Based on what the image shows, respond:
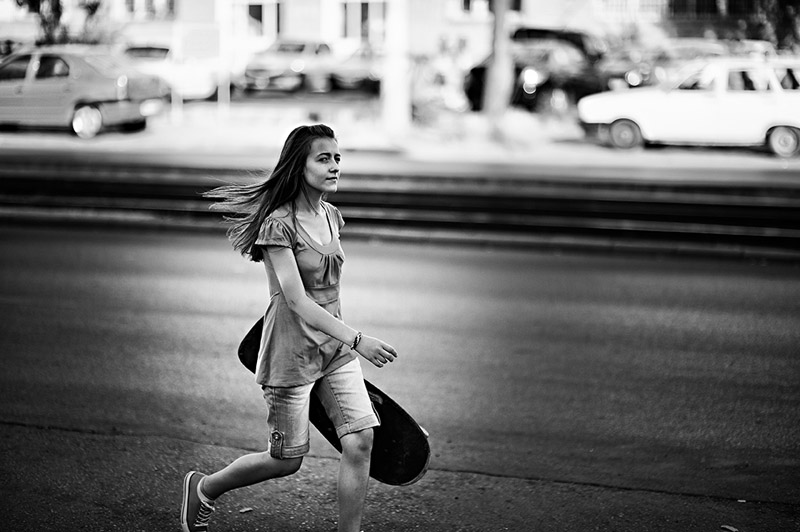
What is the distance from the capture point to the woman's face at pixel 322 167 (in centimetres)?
405

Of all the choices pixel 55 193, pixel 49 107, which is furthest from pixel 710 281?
pixel 49 107

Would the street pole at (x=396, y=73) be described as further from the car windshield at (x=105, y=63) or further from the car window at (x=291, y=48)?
the car window at (x=291, y=48)

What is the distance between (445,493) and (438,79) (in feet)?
78.4

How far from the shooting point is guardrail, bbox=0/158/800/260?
12.6m

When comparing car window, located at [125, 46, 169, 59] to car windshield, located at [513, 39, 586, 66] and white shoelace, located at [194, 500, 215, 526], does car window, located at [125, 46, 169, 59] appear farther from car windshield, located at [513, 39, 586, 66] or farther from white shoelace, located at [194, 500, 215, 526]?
white shoelace, located at [194, 500, 215, 526]

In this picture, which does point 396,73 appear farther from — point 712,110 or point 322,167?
point 322,167

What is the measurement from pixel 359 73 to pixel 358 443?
99.8ft

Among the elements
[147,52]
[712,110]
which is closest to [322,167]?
[712,110]

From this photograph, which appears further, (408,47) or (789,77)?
(408,47)

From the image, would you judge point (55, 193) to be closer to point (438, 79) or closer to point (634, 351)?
point (634, 351)

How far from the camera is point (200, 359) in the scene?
7.43m

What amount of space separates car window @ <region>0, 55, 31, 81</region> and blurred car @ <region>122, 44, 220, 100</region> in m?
16.1

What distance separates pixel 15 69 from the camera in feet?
50.3

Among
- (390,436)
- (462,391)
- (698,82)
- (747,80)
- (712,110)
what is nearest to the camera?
(390,436)
